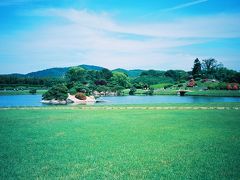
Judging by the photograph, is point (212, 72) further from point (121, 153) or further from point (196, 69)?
point (121, 153)

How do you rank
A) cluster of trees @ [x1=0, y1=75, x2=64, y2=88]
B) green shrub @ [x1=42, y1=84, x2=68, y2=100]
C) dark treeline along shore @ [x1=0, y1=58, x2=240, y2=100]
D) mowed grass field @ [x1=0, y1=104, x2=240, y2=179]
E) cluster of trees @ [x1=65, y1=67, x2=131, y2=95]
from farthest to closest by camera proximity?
1. cluster of trees @ [x1=0, y1=75, x2=64, y2=88]
2. cluster of trees @ [x1=65, y1=67, x2=131, y2=95]
3. dark treeline along shore @ [x1=0, y1=58, x2=240, y2=100]
4. green shrub @ [x1=42, y1=84, x2=68, y2=100]
5. mowed grass field @ [x1=0, y1=104, x2=240, y2=179]

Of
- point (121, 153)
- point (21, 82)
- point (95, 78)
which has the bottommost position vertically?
point (121, 153)

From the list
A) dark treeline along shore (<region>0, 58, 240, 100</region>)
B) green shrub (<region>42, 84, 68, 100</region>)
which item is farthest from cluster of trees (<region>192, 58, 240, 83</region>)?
green shrub (<region>42, 84, 68, 100</region>)

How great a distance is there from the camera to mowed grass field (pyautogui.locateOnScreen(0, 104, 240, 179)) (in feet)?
28.4

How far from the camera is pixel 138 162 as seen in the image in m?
9.75

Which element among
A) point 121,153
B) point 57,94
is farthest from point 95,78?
point 121,153

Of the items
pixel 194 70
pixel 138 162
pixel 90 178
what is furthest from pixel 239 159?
pixel 194 70

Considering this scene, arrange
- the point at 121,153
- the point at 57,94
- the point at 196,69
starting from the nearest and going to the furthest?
the point at 121,153, the point at 57,94, the point at 196,69

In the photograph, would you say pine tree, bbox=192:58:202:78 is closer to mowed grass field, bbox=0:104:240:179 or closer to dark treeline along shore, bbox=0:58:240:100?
dark treeline along shore, bbox=0:58:240:100

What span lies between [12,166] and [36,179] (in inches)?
70.0

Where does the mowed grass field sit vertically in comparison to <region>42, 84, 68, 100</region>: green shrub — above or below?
below

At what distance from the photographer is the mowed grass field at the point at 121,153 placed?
866 cm

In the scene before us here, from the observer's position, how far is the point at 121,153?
36.1 ft

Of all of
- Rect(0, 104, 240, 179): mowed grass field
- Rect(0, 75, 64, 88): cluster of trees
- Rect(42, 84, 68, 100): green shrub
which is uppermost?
Rect(0, 75, 64, 88): cluster of trees
